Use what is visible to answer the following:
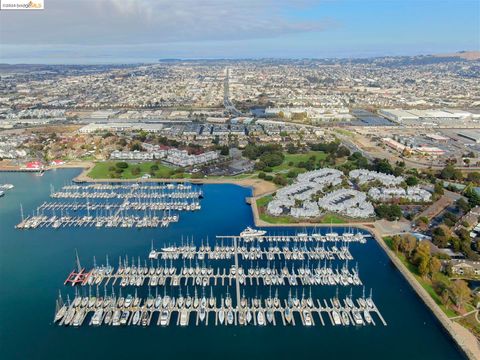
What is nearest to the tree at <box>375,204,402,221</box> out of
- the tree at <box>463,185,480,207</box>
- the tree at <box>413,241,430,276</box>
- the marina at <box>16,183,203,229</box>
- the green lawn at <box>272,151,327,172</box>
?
the tree at <box>413,241,430,276</box>

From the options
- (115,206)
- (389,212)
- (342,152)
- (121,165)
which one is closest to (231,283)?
(389,212)

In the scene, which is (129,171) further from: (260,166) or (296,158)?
(296,158)

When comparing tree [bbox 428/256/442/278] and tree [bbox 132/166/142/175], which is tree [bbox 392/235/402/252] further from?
tree [bbox 132/166/142/175]

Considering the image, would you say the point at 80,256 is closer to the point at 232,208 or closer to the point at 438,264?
the point at 232,208

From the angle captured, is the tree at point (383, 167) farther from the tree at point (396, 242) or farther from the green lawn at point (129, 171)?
the green lawn at point (129, 171)

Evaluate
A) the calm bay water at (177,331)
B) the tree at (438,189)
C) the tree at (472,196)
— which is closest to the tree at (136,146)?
the calm bay water at (177,331)

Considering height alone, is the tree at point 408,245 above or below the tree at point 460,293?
above
